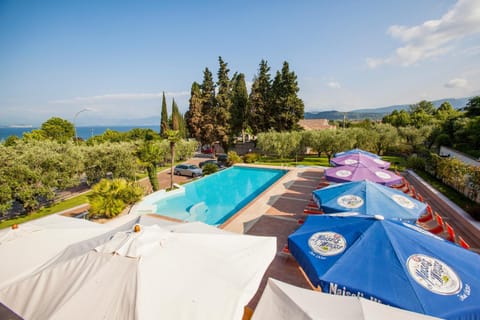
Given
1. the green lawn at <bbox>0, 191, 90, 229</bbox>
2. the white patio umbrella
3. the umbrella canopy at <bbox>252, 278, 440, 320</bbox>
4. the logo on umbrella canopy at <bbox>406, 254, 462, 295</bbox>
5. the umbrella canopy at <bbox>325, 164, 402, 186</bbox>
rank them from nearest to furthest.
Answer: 1. the umbrella canopy at <bbox>252, 278, 440, 320</bbox>
2. the logo on umbrella canopy at <bbox>406, 254, 462, 295</bbox>
3. the white patio umbrella
4. the umbrella canopy at <bbox>325, 164, 402, 186</bbox>
5. the green lawn at <bbox>0, 191, 90, 229</bbox>

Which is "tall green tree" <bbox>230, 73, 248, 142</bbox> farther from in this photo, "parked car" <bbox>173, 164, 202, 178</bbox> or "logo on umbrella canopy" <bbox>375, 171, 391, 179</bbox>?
"logo on umbrella canopy" <bbox>375, 171, 391, 179</bbox>

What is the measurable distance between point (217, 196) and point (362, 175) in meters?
9.72

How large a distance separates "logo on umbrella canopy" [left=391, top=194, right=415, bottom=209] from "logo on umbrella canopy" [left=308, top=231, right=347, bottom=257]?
12.1 ft

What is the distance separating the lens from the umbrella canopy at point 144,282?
9.09 ft

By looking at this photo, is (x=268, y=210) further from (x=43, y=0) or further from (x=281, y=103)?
(x=281, y=103)

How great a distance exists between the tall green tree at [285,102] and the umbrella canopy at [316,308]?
30.3 m

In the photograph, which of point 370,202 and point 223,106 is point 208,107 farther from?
point 370,202

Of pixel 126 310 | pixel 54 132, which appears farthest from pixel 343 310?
pixel 54 132

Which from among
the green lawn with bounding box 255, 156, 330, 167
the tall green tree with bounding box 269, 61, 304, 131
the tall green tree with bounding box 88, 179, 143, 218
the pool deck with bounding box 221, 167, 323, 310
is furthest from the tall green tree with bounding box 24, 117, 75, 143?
the pool deck with bounding box 221, 167, 323, 310

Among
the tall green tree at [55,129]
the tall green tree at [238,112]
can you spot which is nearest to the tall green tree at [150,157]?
the tall green tree at [238,112]

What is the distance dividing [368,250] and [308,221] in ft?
5.99

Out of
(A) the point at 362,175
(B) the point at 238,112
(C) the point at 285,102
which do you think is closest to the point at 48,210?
(A) the point at 362,175

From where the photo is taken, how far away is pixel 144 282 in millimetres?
2982

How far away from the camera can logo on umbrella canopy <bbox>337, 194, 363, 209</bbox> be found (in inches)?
285
